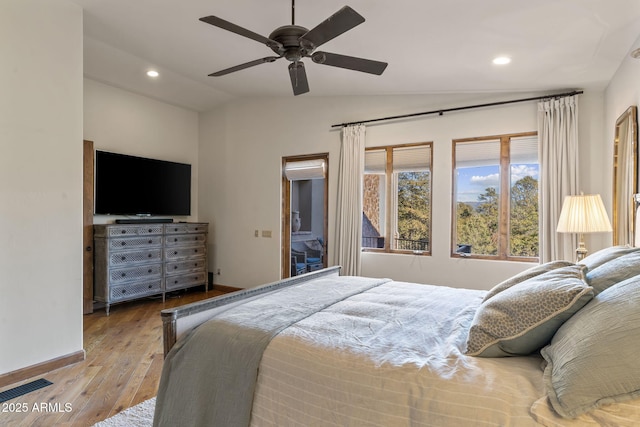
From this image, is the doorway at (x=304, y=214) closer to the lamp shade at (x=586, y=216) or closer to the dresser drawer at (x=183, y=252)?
the dresser drawer at (x=183, y=252)

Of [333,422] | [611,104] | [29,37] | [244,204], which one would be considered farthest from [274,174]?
[333,422]

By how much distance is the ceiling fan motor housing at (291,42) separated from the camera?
7.51 ft

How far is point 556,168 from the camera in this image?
3.73 m

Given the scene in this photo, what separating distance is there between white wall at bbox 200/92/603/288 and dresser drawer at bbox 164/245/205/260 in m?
0.45

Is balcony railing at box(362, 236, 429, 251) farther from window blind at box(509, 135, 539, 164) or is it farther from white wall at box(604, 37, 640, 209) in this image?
white wall at box(604, 37, 640, 209)

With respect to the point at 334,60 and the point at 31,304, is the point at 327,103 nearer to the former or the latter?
the point at 334,60

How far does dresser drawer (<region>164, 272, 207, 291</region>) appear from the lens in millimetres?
5363

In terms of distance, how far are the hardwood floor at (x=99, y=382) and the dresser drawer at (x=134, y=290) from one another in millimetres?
471

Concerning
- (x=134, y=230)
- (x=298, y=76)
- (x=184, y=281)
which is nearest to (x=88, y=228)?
(x=134, y=230)

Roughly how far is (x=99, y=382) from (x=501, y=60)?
165 inches

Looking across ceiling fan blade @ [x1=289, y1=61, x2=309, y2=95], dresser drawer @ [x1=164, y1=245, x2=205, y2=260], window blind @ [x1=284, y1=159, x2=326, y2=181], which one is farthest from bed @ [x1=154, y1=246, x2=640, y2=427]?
dresser drawer @ [x1=164, y1=245, x2=205, y2=260]

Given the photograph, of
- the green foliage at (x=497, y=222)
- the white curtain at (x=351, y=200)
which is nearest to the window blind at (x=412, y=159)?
the white curtain at (x=351, y=200)

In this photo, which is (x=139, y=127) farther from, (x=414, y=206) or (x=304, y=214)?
(x=414, y=206)

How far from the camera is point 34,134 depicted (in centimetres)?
283
